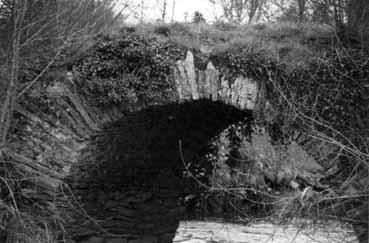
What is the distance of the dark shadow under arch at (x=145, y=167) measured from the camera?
5.43 meters

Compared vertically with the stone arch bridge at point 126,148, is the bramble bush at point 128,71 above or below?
above

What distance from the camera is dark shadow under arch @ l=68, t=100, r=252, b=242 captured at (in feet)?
17.8

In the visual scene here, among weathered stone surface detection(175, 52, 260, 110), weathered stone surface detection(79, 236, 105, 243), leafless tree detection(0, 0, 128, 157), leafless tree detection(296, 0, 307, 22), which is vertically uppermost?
leafless tree detection(296, 0, 307, 22)

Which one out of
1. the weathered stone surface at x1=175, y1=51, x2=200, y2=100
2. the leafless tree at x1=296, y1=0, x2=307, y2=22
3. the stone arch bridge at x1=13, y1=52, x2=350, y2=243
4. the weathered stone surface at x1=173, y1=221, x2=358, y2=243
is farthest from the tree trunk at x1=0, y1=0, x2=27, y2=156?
the leafless tree at x1=296, y1=0, x2=307, y2=22

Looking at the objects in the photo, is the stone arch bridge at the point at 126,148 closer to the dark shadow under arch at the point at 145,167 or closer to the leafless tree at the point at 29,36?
the dark shadow under arch at the point at 145,167

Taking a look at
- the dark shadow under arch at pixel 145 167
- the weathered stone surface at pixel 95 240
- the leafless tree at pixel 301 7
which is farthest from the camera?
the leafless tree at pixel 301 7

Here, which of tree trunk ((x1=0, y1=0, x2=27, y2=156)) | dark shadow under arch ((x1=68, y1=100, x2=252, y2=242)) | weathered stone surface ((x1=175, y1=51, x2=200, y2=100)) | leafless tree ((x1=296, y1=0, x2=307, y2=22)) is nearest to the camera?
tree trunk ((x1=0, y1=0, x2=27, y2=156))

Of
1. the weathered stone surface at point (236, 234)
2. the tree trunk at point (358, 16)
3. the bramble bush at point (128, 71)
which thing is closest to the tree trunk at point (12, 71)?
the bramble bush at point (128, 71)

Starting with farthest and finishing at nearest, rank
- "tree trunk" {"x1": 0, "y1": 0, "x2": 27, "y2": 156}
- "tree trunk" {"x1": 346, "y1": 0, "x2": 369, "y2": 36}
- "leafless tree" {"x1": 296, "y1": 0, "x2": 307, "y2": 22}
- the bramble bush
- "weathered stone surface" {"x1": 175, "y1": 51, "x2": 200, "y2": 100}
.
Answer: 1. "leafless tree" {"x1": 296, "y1": 0, "x2": 307, "y2": 22}
2. "tree trunk" {"x1": 346, "y1": 0, "x2": 369, "y2": 36}
3. "weathered stone surface" {"x1": 175, "y1": 51, "x2": 200, "y2": 100}
4. the bramble bush
5. "tree trunk" {"x1": 0, "y1": 0, "x2": 27, "y2": 156}

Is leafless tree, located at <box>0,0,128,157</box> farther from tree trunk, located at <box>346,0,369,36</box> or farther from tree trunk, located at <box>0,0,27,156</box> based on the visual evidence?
tree trunk, located at <box>346,0,369,36</box>

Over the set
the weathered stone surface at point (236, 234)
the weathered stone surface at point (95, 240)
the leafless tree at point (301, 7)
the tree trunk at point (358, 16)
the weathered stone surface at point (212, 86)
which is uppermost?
the leafless tree at point (301, 7)

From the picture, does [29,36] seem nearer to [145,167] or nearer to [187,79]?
[187,79]

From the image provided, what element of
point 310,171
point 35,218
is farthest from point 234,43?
point 35,218

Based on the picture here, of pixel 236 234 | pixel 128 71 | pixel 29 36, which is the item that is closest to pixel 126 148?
pixel 128 71
